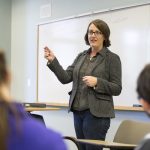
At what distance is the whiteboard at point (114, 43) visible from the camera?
366cm

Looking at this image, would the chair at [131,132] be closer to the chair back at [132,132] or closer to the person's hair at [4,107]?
the chair back at [132,132]

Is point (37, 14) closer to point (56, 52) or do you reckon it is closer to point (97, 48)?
point (56, 52)

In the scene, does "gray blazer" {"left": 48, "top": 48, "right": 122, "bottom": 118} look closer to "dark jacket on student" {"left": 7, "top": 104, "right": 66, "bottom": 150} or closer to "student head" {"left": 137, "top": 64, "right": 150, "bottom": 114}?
"student head" {"left": 137, "top": 64, "right": 150, "bottom": 114}

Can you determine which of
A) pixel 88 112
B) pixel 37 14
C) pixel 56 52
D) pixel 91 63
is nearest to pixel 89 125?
pixel 88 112

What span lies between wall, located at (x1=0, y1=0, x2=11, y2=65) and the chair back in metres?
3.30

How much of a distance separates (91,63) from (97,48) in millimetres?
129

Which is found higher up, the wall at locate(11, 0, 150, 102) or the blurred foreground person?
the wall at locate(11, 0, 150, 102)

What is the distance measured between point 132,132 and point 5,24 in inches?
142

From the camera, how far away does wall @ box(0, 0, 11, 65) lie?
5453mm

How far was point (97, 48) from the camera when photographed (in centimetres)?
260

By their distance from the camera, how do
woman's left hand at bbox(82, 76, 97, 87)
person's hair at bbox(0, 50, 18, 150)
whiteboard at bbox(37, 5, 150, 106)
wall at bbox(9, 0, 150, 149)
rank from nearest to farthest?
person's hair at bbox(0, 50, 18, 150)
woman's left hand at bbox(82, 76, 97, 87)
whiteboard at bbox(37, 5, 150, 106)
wall at bbox(9, 0, 150, 149)

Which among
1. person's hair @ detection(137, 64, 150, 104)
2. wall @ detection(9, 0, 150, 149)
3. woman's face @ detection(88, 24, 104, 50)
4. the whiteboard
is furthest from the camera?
wall @ detection(9, 0, 150, 149)

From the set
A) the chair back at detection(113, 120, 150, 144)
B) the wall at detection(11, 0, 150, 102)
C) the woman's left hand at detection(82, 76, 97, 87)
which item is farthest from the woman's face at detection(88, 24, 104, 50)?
the wall at detection(11, 0, 150, 102)

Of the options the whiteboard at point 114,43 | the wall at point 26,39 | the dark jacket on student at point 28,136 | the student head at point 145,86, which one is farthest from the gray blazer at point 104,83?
the wall at point 26,39
